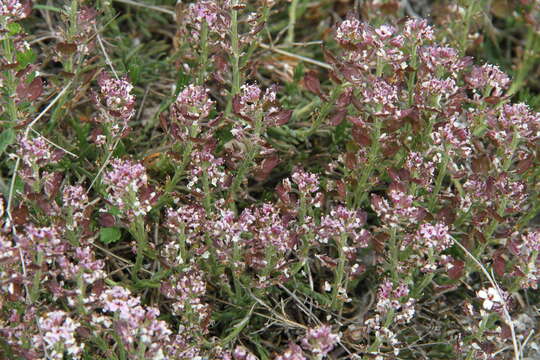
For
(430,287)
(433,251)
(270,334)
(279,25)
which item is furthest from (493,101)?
(279,25)

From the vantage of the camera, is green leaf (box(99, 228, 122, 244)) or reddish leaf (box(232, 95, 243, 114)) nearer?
reddish leaf (box(232, 95, 243, 114))

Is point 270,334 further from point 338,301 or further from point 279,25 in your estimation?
point 279,25

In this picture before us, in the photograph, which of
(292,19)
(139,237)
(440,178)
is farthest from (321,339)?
(292,19)

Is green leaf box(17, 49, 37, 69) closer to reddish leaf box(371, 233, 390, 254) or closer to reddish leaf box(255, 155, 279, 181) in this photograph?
reddish leaf box(255, 155, 279, 181)

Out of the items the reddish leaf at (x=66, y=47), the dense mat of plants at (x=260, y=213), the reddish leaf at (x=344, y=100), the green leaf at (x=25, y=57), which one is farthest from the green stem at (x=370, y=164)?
the green leaf at (x=25, y=57)

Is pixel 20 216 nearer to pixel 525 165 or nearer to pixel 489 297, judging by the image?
pixel 489 297

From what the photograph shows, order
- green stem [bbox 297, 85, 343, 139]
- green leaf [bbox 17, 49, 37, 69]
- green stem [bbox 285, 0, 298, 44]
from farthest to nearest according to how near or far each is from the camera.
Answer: green stem [bbox 285, 0, 298, 44] < green leaf [bbox 17, 49, 37, 69] < green stem [bbox 297, 85, 343, 139]

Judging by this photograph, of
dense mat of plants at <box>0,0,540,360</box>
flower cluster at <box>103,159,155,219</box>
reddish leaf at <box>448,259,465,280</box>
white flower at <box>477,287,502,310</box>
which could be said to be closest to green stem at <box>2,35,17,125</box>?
dense mat of plants at <box>0,0,540,360</box>
